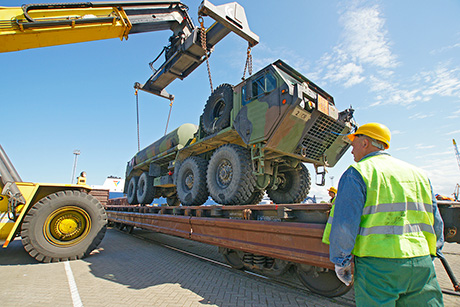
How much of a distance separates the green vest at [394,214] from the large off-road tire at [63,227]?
5445 millimetres

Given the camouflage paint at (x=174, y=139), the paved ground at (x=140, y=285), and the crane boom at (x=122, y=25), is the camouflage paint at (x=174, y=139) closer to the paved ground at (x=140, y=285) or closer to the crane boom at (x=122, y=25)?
the crane boom at (x=122, y=25)

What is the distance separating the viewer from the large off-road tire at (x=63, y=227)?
456 centimetres

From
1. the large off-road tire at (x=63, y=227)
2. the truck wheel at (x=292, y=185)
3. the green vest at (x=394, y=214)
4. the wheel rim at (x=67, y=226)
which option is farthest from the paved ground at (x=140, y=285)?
the truck wheel at (x=292, y=185)

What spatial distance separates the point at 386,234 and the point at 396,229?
0.22 ft

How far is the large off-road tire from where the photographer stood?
4562 mm

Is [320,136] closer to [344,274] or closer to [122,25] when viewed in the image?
[344,274]

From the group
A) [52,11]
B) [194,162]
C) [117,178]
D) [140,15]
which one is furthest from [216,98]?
[117,178]

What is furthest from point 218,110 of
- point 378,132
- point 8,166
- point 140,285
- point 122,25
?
point 378,132

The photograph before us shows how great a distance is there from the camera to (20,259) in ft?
16.3

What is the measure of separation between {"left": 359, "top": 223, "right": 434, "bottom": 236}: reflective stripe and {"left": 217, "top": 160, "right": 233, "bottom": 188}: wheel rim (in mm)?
3617

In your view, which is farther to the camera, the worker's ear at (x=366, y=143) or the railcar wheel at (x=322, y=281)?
the railcar wheel at (x=322, y=281)

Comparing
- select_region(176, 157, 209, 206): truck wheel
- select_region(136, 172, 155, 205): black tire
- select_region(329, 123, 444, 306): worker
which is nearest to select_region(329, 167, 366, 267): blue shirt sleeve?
select_region(329, 123, 444, 306): worker

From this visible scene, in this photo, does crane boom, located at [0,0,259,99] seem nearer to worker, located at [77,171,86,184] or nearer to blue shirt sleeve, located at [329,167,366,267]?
worker, located at [77,171,86,184]

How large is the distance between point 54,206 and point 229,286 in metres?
4.02
